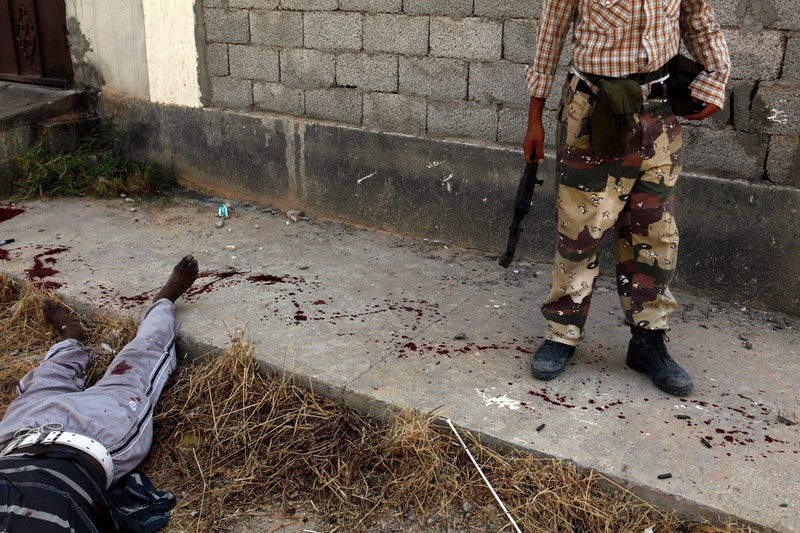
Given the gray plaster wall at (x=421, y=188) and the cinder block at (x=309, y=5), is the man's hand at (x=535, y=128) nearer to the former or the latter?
the gray plaster wall at (x=421, y=188)

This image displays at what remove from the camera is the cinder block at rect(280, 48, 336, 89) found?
188 inches

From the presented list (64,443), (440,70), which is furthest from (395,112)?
(64,443)

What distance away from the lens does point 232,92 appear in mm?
5340

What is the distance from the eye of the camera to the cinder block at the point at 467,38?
407cm

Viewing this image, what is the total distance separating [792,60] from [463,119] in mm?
1736

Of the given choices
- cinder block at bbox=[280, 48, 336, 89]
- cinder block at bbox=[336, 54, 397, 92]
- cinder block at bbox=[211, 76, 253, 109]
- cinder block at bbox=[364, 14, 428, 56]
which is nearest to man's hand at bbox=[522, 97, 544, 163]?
cinder block at bbox=[364, 14, 428, 56]

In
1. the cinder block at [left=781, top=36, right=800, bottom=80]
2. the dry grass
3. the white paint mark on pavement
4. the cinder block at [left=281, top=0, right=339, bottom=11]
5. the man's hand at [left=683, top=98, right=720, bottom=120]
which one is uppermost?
the cinder block at [left=281, top=0, right=339, bottom=11]

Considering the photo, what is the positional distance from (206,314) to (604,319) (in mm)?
1935

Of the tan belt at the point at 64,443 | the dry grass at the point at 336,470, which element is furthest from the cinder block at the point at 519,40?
the tan belt at the point at 64,443

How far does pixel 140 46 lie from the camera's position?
5699 mm

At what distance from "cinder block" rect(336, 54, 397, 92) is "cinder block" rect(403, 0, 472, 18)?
32cm

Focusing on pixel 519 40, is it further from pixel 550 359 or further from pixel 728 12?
pixel 550 359

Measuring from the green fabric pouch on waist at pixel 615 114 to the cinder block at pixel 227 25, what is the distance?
331cm

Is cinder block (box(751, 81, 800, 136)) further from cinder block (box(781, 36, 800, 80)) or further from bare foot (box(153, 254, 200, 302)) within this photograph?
bare foot (box(153, 254, 200, 302))
